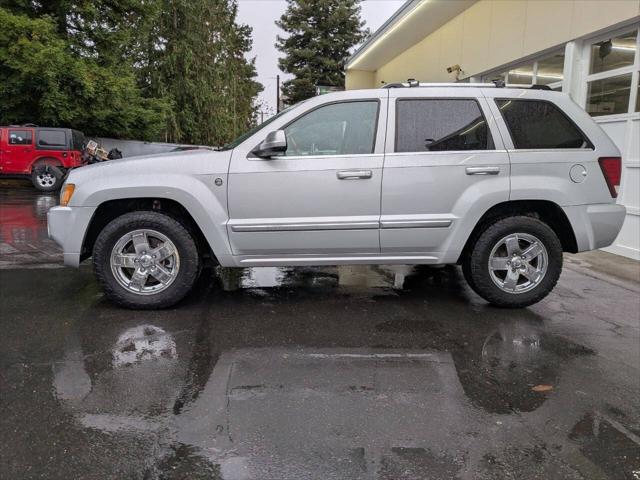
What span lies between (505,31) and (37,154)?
1364 cm

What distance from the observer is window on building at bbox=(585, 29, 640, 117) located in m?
7.28

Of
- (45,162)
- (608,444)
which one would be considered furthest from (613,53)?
(45,162)

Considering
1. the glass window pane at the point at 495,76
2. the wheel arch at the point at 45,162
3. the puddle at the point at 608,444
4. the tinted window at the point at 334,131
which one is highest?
the glass window pane at the point at 495,76

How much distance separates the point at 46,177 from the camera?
1546cm

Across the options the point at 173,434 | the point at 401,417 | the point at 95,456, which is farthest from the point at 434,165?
the point at 95,456

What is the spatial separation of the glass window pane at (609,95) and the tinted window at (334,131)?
5.00 metres

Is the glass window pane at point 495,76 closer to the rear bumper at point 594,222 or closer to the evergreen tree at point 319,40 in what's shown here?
the rear bumper at point 594,222

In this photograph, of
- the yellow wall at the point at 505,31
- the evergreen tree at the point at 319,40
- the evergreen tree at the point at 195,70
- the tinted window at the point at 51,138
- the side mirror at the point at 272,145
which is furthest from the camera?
the evergreen tree at the point at 319,40

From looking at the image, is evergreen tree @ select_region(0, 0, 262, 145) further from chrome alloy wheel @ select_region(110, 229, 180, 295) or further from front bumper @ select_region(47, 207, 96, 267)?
chrome alloy wheel @ select_region(110, 229, 180, 295)

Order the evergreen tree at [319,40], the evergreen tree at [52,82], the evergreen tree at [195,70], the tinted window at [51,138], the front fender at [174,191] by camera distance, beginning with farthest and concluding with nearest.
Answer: the evergreen tree at [319,40]
the evergreen tree at [195,70]
the evergreen tree at [52,82]
the tinted window at [51,138]
the front fender at [174,191]

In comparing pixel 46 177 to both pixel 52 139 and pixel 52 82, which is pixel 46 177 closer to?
pixel 52 139

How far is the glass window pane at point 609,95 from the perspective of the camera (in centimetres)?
744

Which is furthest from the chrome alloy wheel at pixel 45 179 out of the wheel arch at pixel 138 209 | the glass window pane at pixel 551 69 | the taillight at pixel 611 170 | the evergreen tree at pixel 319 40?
the evergreen tree at pixel 319 40

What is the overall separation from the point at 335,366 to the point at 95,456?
1602mm
